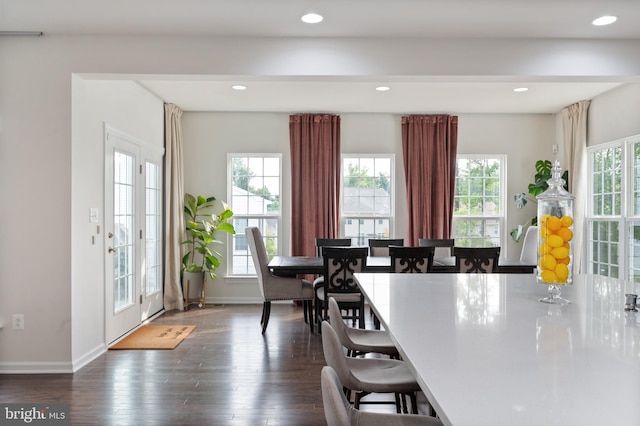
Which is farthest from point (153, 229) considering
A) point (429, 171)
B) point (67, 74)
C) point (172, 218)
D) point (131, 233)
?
point (429, 171)

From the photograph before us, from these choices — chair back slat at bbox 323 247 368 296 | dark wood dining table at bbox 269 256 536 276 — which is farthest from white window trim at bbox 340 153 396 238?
chair back slat at bbox 323 247 368 296

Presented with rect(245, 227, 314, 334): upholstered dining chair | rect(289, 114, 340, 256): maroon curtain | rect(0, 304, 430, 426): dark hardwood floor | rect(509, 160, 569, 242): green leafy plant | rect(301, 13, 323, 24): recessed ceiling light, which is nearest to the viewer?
rect(0, 304, 430, 426): dark hardwood floor

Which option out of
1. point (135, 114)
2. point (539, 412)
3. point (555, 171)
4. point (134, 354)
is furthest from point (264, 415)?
point (135, 114)

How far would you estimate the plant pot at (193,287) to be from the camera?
6333 mm

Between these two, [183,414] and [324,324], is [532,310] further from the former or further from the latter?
[183,414]

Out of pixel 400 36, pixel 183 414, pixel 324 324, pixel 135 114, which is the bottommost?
pixel 183 414

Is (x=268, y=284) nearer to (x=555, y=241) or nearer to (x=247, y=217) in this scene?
(x=247, y=217)

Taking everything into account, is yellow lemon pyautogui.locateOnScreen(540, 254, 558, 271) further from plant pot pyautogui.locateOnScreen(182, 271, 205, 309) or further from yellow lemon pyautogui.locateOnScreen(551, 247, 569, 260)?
plant pot pyautogui.locateOnScreen(182, 271, 205, 309)

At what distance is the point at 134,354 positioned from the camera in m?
4.20

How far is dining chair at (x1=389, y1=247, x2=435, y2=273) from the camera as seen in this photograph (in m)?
4.44

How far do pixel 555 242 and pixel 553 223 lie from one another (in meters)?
0.08

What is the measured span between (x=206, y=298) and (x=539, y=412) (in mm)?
6227

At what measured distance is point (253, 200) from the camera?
6.79m

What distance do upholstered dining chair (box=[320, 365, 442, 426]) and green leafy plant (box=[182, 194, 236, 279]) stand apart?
5.07m
